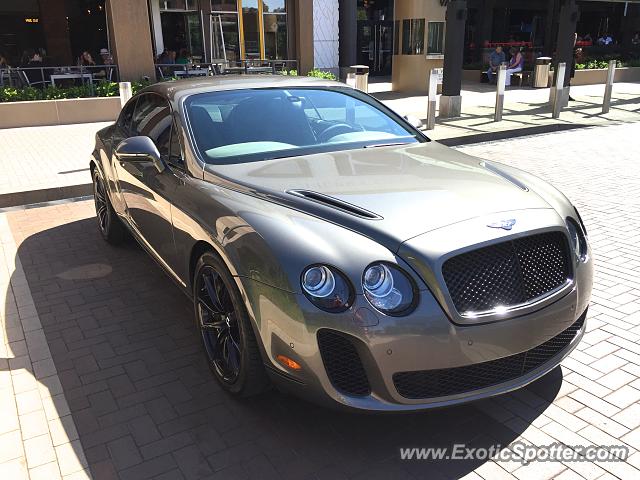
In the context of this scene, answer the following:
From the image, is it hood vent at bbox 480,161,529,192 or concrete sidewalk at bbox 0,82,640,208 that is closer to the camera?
hood vent at bbox 480,161,529,192

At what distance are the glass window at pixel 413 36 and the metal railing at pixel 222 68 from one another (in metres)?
4.02

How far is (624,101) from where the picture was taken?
17484 mm

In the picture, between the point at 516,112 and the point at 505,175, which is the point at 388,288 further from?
the point at 516,112

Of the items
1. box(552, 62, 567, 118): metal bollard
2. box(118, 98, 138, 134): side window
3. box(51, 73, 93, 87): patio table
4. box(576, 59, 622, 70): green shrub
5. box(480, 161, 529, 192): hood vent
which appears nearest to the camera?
box(480, 161, 529, 192): hood vent

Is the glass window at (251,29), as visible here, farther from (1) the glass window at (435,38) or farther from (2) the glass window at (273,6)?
(1) the glass window at (435,38)

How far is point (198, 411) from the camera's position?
3.15 meters

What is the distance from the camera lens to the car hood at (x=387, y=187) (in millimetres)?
2779

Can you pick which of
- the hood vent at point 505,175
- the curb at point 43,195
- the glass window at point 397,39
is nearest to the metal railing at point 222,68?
the glass window at point 397,39

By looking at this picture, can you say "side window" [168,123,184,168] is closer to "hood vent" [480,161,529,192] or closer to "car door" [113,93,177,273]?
"car door" [113,93,177,273]

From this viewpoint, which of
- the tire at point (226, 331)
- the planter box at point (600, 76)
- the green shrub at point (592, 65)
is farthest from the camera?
the green shrub at point (592, 65)

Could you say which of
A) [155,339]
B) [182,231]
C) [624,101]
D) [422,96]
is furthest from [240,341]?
[624,101]

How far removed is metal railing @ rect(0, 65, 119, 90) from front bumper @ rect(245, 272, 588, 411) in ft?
43.3

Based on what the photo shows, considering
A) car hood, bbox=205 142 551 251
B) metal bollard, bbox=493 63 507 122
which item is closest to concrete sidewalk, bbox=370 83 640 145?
metal bollard, bbox=493 63 507 122

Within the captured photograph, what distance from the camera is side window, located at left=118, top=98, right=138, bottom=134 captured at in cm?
521
